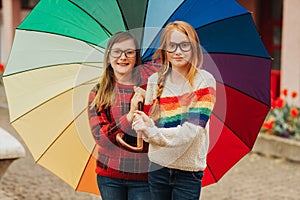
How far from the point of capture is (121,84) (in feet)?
11.1

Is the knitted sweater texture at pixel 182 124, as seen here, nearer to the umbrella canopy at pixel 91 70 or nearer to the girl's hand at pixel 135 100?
the girl's hand at pixel 135 100

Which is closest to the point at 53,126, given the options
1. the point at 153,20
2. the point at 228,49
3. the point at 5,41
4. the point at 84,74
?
the point at 84,74

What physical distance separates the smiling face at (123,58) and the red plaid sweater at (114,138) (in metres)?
0.08

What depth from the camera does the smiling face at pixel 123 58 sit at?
10.9ft

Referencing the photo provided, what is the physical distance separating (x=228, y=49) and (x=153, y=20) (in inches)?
15.9

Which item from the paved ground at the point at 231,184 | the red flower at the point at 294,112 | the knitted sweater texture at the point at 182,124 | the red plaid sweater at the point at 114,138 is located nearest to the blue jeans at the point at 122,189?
the red plaid sweater at the point at 114,138

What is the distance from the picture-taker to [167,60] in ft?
10.6

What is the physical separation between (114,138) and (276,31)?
1073 centimetres

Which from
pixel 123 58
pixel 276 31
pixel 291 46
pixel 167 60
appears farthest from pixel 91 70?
pixel 276 31

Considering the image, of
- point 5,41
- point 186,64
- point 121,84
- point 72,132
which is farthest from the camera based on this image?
point 5,41

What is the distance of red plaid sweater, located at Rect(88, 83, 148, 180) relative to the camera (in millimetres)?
3330

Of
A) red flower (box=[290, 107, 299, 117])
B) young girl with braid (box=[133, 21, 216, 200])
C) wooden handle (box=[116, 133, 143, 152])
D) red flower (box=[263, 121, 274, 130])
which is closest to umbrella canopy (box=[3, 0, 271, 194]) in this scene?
young girl with braid (box=[133, 21, 216, 200])

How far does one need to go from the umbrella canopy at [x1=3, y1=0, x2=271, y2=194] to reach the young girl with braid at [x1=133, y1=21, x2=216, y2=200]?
0.68ft

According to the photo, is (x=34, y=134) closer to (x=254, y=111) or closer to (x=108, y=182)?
(x=108, y=182)
